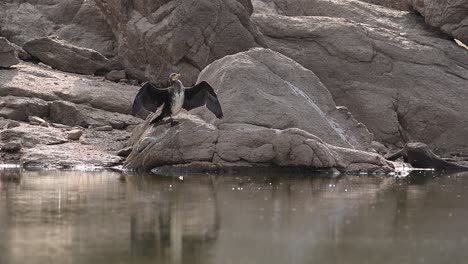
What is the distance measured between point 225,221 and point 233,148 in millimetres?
6957

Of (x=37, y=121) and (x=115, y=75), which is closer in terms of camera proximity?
(x=37, y=121)

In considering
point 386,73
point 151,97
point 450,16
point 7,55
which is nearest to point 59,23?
point 7,55

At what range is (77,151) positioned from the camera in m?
19.3

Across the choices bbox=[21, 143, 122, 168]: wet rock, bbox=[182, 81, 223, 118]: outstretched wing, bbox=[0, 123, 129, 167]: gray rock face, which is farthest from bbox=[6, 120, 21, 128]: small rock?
bbox=[182, 81, 223, 118]: outstretched wing

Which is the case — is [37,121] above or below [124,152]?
above

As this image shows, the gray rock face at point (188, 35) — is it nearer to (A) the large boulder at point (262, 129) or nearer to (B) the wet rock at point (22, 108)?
(A) the large boulder at point (262, 129)

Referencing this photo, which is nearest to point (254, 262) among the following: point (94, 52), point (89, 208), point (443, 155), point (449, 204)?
point (89, 208)

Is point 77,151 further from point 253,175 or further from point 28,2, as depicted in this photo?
point 28,2

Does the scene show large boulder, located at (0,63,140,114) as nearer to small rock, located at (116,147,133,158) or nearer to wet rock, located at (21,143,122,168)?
wet rock, located at (21,143,122,168)

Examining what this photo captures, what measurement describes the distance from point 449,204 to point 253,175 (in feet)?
16.3

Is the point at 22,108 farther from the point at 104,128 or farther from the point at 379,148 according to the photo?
the point at 379,148

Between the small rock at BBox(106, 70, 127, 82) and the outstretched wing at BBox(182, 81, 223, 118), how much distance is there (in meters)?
7.06

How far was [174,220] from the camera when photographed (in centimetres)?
1133

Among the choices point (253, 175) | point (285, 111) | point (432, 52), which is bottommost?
point (253, 175)
